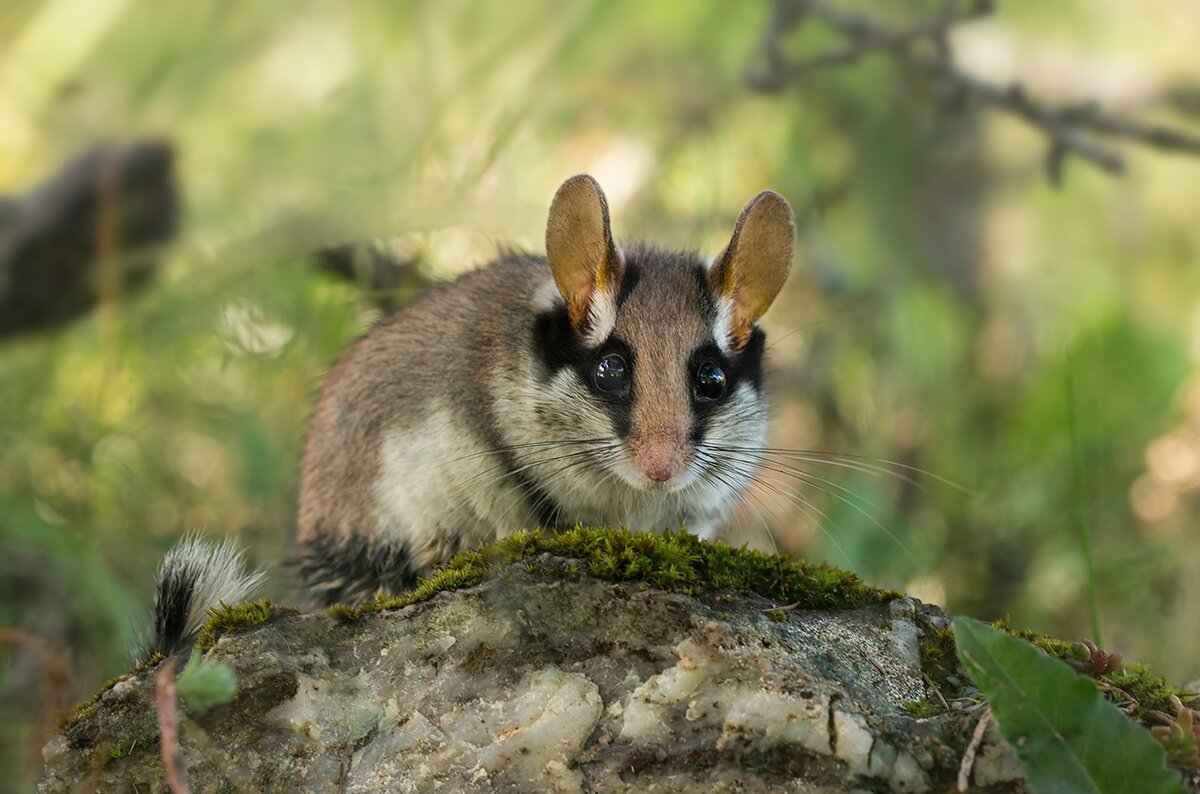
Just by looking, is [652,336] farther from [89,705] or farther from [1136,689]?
[89,705]

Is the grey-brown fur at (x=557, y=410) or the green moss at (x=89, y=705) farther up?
the grey-brown fur at (x=557, y=410)

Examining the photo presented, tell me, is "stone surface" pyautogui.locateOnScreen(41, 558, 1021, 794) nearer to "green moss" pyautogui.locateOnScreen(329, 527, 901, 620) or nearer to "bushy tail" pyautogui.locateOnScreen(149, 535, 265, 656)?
"green moss" pyautogui.locateOnScreen(329, 527, 901, 620)

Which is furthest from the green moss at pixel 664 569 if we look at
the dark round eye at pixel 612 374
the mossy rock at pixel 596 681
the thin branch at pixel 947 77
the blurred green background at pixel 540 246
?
the thin branch at pixel 947 77

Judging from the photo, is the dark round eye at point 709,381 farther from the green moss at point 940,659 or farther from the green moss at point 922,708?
the green moss at point 922,708

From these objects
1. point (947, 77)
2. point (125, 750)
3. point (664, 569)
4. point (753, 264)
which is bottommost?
point (125, 750)

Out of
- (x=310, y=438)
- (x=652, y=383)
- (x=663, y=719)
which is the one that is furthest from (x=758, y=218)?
(x=310, y=438)

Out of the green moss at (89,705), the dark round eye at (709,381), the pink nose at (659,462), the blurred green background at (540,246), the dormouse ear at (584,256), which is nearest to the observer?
the green moss at (89,705)

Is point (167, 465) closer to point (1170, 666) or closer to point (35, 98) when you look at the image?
point (35, 98)

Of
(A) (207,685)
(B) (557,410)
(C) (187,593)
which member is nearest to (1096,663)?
(B) (557,410)
